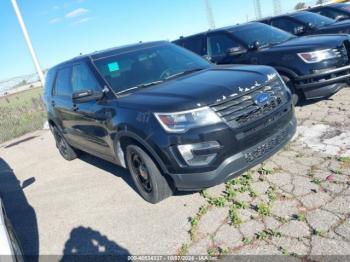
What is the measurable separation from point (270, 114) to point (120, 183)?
245 centimetres

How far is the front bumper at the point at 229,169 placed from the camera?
3488 millimetres

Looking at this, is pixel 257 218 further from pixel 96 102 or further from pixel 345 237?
pixel 96 102

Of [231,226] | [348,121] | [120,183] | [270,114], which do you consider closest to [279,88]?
[270,114]

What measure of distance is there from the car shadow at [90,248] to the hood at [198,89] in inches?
57.9

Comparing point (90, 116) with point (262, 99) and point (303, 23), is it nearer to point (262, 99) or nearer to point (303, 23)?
point (262, 99)

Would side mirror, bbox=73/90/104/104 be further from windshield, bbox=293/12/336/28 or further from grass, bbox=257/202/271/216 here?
windshield, bbox=293/12/336/28

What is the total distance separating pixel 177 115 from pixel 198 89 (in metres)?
0.42

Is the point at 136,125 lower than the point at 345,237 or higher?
higher

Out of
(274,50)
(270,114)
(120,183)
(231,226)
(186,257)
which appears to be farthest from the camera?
(274,50)

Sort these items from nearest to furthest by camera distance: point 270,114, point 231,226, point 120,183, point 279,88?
point 231,226
point 270,114
point 279,88
point 120,183

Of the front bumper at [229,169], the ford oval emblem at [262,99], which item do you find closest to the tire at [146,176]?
the front bumper at [229,169]

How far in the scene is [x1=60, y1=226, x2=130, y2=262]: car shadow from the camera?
3.52m

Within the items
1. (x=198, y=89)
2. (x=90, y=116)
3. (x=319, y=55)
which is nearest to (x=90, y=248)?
(x=90, y=116)

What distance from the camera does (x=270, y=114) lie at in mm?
3795
